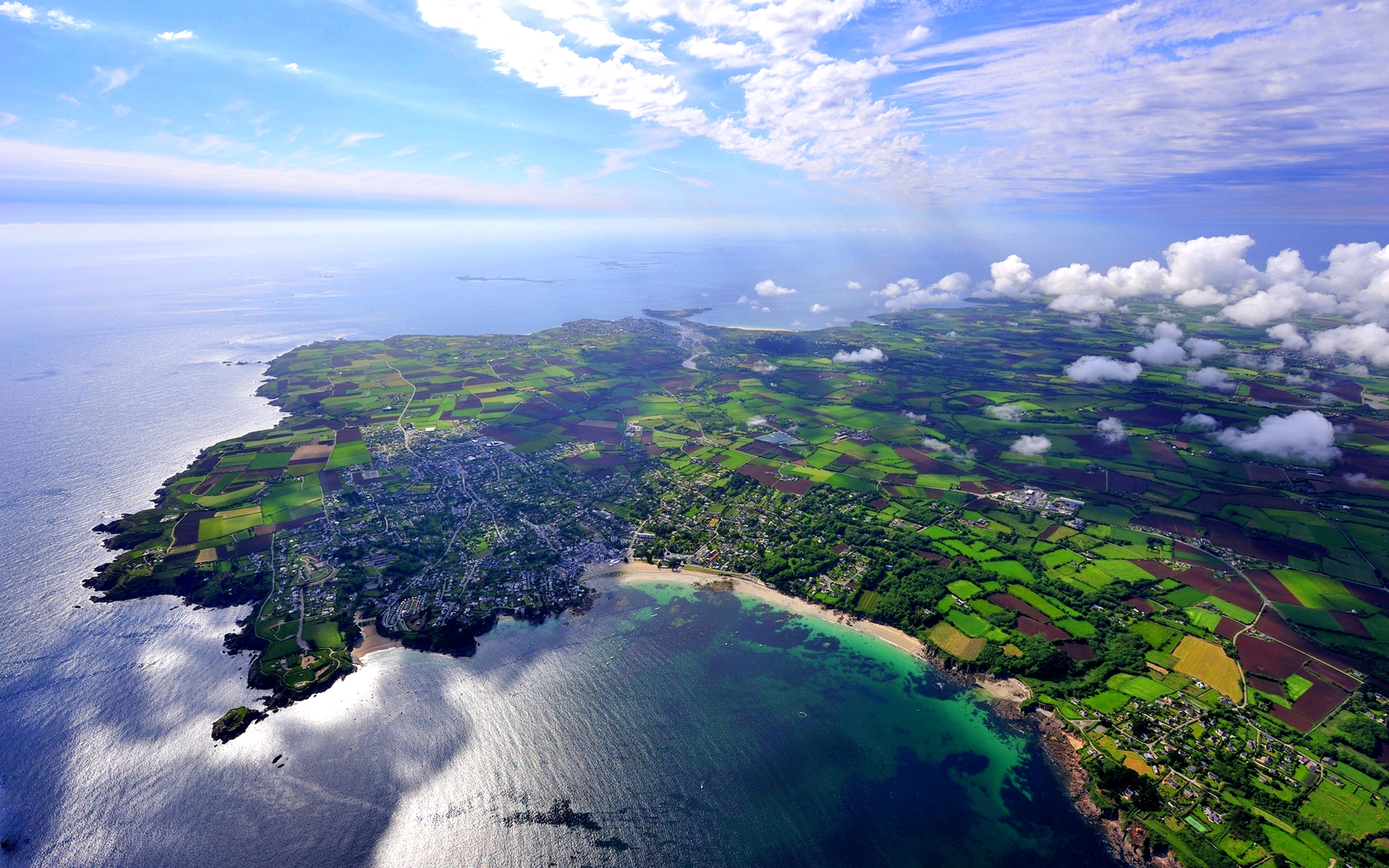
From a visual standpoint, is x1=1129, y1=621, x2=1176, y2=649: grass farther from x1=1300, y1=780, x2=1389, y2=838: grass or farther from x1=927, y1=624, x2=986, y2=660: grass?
x1=927, y1=624, x2=986, y2=660: grass

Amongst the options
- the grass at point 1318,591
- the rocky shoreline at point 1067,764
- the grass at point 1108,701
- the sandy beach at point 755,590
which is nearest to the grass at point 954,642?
the rocky shoreline at point 1067,764

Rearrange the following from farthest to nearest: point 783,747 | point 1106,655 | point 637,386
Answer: point 637,386 → point 1106,655 → point 783,747

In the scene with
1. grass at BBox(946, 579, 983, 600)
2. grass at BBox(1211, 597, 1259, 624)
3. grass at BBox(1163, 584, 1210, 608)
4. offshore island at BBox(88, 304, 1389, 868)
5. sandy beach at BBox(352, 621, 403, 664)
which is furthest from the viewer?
grass at BBox(946, 579, 983, 600)

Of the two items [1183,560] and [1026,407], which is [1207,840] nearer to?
[1183,560]

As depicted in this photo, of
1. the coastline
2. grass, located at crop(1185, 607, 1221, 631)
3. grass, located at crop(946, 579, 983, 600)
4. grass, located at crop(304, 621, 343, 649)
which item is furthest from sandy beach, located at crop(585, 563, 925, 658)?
grass, located at crop(1185, 607, 1221, 631)

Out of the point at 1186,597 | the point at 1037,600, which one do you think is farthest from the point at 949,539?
the point at 1186,597

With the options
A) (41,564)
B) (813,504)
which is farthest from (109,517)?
(813,504)

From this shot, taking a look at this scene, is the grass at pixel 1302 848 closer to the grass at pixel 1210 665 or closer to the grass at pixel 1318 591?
the grass at pixel 1210 665
